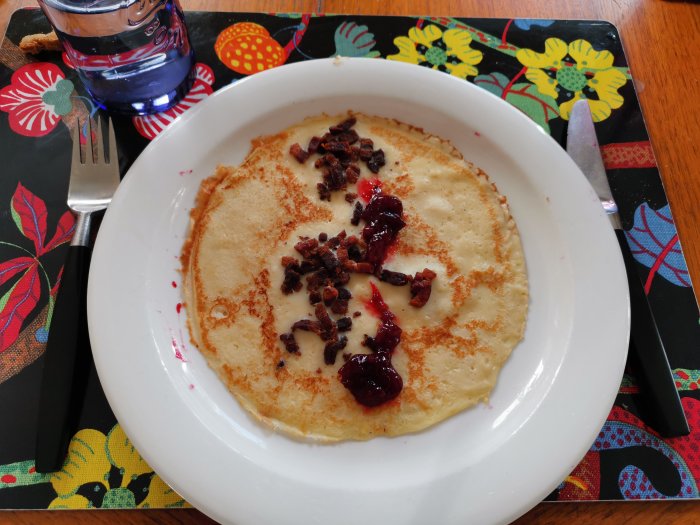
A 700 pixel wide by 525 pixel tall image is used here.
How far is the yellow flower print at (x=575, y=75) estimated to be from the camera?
2.20 m

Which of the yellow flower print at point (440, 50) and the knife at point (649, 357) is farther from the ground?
the yellow flower print at point (440, 50)

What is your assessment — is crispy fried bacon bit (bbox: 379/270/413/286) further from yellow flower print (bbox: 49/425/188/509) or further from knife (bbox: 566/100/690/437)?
yellow flower print (bbox: 49/425/188/509)

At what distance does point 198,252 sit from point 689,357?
5.38 ft

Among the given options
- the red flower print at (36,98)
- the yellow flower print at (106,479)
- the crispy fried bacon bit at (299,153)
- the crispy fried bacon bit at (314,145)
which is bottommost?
the yellow flower print at (106,479)

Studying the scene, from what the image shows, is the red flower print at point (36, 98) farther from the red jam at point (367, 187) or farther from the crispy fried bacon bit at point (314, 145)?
the red jam at point (367, 187)

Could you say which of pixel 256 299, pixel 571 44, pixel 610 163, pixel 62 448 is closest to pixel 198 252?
pixel 256 299

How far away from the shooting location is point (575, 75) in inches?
89.0

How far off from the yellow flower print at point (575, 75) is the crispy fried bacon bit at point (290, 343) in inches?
55.6

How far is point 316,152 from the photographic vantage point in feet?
6.26

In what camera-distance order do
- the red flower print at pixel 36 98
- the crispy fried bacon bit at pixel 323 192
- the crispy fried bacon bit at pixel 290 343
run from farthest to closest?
the red flower print at pixel 36 98 → the crispy fried bacon bit at pixel 323 192 → the crispy fried bacon bit at pixel 290 343

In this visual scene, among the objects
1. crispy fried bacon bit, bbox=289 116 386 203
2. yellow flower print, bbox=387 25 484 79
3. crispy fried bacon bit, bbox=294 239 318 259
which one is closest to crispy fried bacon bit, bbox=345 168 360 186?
crispy fried bacon bit, bbox=289 116 386 203

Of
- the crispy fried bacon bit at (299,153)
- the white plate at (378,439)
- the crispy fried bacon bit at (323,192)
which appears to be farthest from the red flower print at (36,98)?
the crispy fried bacon bit at (323,192)

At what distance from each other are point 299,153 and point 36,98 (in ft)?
3.65

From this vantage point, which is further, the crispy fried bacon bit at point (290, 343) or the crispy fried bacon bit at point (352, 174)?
the crispy fried bacon bit at point (352, 174)
